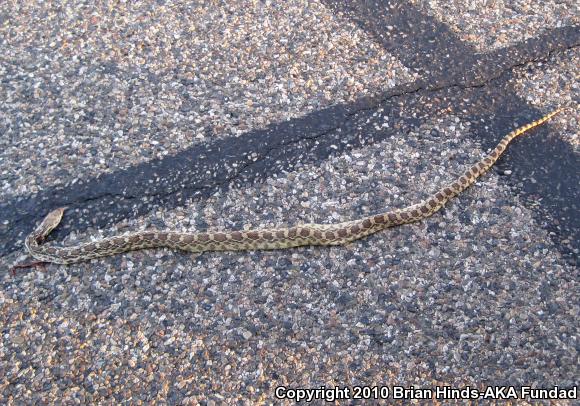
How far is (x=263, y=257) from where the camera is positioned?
202 inches

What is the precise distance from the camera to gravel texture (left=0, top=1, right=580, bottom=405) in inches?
174

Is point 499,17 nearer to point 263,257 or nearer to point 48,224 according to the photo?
point 263,257

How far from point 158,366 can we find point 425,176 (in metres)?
2.68

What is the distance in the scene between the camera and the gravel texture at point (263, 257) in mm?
4426

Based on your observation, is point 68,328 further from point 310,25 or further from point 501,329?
point 310,25

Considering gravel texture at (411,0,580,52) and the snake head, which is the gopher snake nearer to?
the snake head

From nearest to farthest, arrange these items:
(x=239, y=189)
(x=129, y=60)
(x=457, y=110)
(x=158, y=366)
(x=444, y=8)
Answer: (x=158, y=366) < (x=239, y=189) < (x=457, y=110) < (x=129, y=60) < (x=444, y=8)

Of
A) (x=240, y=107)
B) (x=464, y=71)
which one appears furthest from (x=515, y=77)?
(x=240, y=107)

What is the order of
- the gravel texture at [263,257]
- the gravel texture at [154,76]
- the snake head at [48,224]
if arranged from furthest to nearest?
the gravel texture at [154,76]
the snake head at [48,224]
the gravel texture at [263,257]

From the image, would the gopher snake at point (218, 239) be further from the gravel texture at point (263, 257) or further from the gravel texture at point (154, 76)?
the gravel texture at point (154, 76)

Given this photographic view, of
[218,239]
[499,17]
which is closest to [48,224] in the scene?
[218,239]

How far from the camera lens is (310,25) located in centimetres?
695


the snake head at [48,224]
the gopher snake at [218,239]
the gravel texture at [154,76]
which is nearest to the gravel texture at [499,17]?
the gravel texture at [154,76]

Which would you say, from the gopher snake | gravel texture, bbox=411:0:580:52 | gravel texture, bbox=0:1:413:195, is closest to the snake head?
the gopher snake
